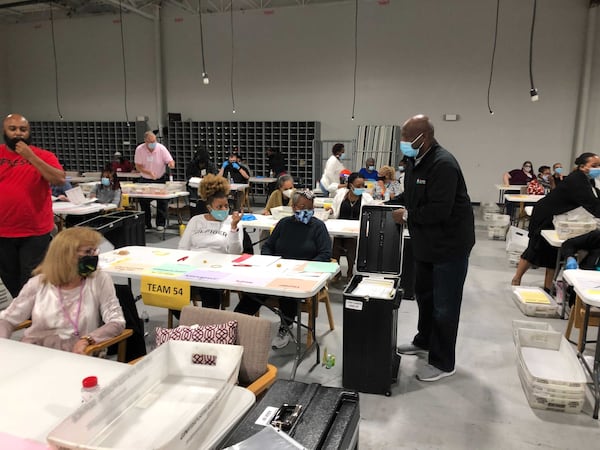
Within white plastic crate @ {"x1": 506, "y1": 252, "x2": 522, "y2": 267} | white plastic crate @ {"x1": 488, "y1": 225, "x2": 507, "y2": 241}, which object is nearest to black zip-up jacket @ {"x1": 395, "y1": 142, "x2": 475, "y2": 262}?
white plastic crate @ {"x1": 506, "y1": 252, "x2": 522, "y2": 267}

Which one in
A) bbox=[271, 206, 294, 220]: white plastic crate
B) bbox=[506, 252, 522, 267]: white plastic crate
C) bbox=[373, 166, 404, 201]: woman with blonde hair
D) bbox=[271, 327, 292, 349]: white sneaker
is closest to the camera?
bbox=[271, 327, 292, 349]: white sneaker

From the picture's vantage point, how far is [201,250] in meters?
3.76

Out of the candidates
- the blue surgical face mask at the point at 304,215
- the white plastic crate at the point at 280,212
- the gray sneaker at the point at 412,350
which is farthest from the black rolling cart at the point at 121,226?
the gray sneaker at the point at 412,350

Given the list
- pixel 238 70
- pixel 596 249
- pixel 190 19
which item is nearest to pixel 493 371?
pixel 596 249

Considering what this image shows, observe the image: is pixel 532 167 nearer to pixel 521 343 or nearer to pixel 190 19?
pixel 521 343

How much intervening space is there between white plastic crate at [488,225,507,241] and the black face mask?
6.78 meters

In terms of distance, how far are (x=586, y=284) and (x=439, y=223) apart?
1.03 metres

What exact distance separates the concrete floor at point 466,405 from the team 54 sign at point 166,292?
0.94 metres

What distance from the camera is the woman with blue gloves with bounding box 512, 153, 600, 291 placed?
432cm

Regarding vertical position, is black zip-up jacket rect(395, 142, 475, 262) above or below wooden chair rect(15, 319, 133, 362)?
above

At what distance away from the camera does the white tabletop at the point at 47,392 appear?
4.72 ft

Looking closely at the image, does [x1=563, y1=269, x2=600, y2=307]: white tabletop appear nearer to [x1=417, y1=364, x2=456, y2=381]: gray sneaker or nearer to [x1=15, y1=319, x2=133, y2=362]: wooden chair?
[x1=417, y1=364, x2=456, y2=381]: gray sneaker

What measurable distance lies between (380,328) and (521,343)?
1.31 metres

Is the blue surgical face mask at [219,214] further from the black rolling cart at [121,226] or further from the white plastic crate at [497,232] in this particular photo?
the white plastic crate at [497,232]
